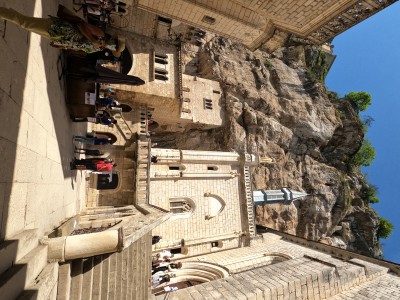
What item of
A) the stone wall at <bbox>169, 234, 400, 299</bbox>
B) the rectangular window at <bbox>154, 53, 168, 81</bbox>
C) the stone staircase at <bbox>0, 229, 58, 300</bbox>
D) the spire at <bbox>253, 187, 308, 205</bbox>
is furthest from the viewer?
the spire at <bbox>253, 187, 308, 205</bbox>

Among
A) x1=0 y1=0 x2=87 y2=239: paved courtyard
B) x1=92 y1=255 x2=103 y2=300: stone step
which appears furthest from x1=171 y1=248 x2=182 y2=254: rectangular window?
x1=92 y1=255 x2=103 y2=300: stone step

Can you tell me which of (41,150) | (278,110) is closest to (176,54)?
(278,110)

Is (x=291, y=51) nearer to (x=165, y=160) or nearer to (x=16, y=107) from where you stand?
(x=165, y=160)

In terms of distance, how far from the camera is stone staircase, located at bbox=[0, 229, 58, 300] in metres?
3.84

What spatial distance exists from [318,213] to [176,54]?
68.3ft

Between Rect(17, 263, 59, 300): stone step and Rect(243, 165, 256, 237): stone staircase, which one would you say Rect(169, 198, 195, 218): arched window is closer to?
Rect(243, 165, 256, 237): stone staircase

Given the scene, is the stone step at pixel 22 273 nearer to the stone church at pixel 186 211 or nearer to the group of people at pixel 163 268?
the stone church at pixel 186 211

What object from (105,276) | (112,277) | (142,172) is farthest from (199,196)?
(105,276)

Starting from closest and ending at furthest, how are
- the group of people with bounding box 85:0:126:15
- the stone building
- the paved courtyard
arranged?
the paved courtyard < the stone building < the group of people with bounding box 85:0:126:15

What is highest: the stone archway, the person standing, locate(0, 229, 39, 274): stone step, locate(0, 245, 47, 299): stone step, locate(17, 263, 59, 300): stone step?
the person standing

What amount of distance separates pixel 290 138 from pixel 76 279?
2474cm

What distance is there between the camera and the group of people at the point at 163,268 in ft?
46.1

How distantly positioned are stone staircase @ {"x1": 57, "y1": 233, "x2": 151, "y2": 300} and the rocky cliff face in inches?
625

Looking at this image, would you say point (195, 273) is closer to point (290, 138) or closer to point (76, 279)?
point (76, 279)
